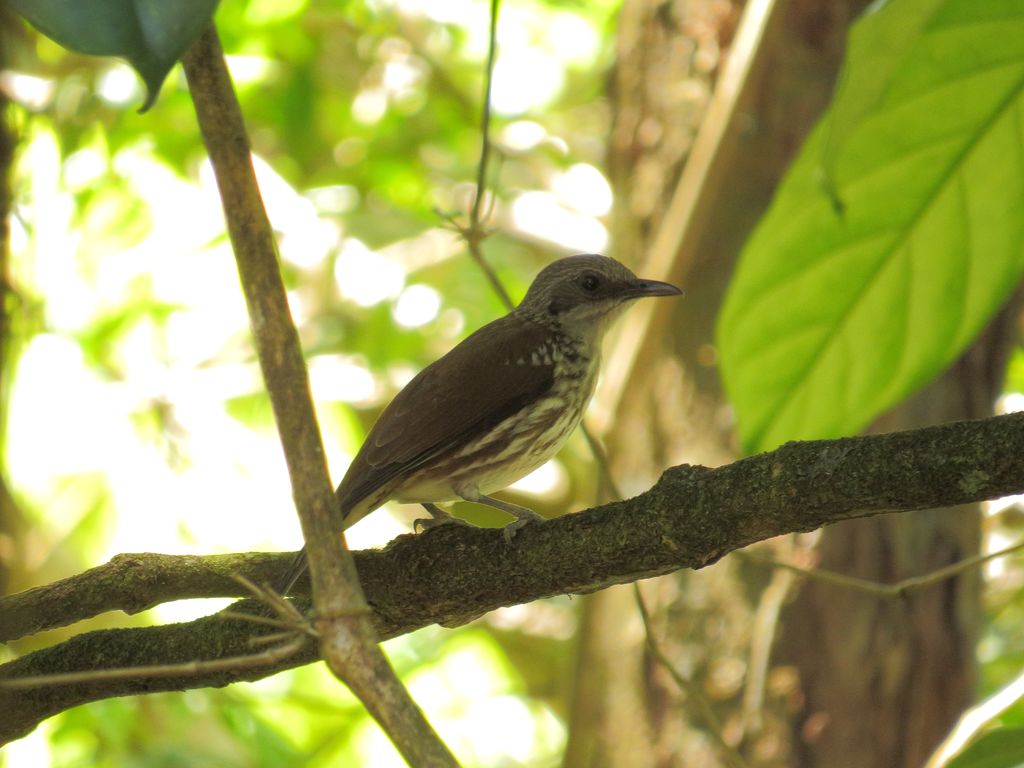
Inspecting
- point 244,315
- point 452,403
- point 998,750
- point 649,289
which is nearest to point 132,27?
point 998,750

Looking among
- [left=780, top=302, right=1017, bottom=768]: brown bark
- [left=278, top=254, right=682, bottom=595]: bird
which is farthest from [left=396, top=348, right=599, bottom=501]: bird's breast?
[left=780, top=302, right=1017, bottom=768]: brown bark

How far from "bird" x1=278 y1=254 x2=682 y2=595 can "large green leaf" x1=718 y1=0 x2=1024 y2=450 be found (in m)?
0.78

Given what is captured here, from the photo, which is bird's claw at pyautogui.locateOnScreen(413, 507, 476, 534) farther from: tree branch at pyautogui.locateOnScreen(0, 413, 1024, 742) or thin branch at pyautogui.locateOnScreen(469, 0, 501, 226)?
thin branch at pyautogui.locateOnScreen(469, 0, 501, 226)

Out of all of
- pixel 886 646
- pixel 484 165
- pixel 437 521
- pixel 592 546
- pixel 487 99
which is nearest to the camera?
pixel 592 546

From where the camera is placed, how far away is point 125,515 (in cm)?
627

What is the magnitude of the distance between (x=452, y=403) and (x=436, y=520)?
0.38 metres

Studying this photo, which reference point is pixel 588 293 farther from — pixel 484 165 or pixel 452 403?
pixel 484 165

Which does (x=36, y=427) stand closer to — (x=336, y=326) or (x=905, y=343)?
(x=336, y=326)

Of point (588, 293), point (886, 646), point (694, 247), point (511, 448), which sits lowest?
point (886, 646)

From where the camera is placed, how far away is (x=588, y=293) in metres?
4.21

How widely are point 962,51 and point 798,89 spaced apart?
2429 mm

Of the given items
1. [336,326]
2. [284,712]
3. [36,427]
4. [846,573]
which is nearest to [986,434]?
[846,573]

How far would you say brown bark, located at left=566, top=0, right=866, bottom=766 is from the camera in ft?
14.4

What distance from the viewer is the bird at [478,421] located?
10.6 ft
